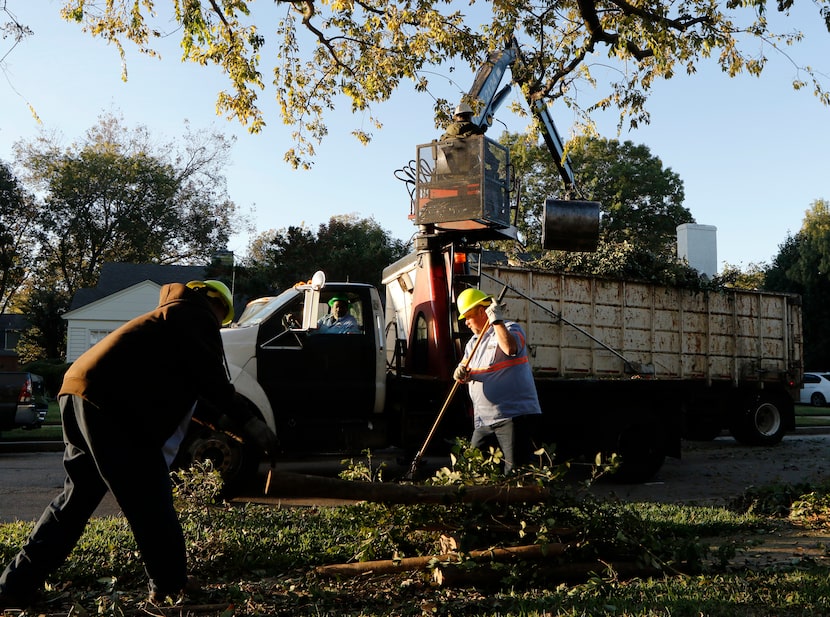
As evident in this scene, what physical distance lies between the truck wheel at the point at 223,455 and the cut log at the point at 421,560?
9.88ft

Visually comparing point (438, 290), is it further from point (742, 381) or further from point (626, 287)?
point (742, 381)

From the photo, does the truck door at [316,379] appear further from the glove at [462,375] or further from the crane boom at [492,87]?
the crane boom at [492,87]

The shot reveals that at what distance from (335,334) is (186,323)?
4.38 metres

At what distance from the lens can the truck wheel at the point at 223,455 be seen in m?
7.34

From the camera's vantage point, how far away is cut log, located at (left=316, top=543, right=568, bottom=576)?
4.46 metres

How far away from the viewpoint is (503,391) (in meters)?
5.99

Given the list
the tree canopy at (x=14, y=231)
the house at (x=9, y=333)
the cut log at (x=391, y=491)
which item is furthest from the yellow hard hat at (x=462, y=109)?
the house at (x=9, y=333)

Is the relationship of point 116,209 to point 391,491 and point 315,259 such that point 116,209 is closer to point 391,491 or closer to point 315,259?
point 315,259

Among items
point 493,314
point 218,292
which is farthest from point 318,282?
point 218,292

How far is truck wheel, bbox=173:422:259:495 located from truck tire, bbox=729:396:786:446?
973cm

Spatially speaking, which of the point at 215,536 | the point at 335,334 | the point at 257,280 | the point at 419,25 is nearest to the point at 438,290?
the point at 335,334

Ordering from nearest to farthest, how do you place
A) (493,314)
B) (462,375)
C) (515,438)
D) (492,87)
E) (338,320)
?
(515,438) < (493,314) < (462,375) < (338,320) < (492,87)

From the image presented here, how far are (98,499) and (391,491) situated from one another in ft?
5.41

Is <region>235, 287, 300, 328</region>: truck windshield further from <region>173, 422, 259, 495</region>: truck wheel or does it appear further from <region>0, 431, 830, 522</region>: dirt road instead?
<region>0, 431, 830, 522</region>: dirt road
